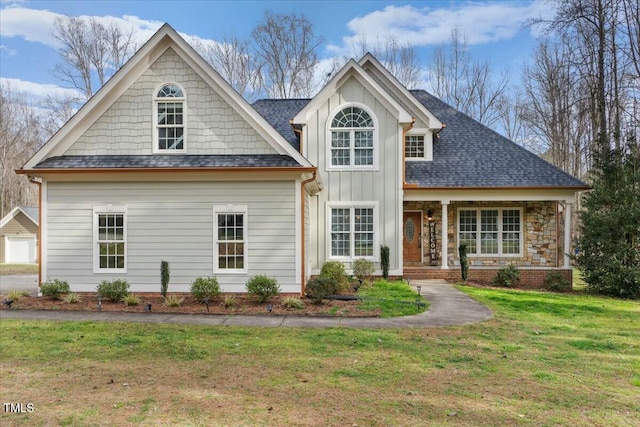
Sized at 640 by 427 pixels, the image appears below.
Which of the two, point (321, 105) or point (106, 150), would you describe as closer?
point (106, 150)

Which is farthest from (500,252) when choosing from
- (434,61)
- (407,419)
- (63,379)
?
(434,61)

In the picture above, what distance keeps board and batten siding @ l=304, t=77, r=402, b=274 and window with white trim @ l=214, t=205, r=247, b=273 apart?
12.3ft

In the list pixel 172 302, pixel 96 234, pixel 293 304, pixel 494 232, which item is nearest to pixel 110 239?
pixel 96 234

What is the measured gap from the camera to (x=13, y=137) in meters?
37.4

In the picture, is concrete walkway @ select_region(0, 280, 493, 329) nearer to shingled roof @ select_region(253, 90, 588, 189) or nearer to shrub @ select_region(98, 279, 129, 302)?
shrub @ select_region(98, 279, 129, 302)

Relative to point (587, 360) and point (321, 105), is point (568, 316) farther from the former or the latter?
point (321, 105)

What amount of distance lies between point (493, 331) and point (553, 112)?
24.7 meters

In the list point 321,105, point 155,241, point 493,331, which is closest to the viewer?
point 493,331

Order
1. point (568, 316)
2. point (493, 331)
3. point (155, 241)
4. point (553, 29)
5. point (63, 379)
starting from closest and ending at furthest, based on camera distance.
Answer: point (63, 379) < point (493, 331) < point (568, 316) < point (155, 241) < point (553, 29)

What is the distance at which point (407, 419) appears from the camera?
405cm

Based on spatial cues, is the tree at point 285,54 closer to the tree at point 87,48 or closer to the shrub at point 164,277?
the tree at point 87,48

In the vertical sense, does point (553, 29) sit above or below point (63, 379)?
above

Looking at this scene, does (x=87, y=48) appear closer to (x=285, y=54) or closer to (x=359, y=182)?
(x=285, y=54)

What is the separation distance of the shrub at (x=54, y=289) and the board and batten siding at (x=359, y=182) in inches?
285
